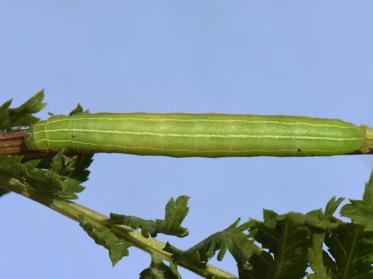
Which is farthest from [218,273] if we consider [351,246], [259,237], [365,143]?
[365,143]

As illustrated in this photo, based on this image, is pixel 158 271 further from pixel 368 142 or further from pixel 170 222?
pixel 368 142

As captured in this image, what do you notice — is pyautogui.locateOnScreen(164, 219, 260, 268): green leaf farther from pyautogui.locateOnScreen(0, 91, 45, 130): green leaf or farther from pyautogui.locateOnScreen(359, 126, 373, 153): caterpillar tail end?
pyautogui.locateOnScreen(0, 91, 45, 130): green leaf

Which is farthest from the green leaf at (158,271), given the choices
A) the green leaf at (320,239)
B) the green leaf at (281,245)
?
the green leaf at (320,239)

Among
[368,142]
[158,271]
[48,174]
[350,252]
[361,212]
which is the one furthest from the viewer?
[368,142]

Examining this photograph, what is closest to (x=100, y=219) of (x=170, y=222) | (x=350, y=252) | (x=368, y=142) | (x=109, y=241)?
(x=109, y=241)

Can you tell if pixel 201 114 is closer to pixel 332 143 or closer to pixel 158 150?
pixel 158 150

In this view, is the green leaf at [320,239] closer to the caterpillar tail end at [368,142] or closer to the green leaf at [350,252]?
the green leaf at [350,252]
